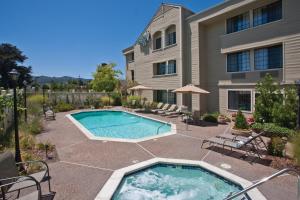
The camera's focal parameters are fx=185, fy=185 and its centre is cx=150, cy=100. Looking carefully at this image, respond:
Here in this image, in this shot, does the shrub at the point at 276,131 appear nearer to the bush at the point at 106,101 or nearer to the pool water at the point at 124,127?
the pool water at the point at 124,127

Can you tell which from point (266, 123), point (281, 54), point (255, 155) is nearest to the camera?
point (255, 155)

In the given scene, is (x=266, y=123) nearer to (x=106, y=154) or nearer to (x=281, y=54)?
(x=281, y=54)

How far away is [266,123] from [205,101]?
7.30m

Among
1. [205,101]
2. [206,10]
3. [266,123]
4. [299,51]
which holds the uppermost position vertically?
[206,10]

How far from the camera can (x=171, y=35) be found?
2178 cm

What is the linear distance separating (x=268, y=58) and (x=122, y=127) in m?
12.7

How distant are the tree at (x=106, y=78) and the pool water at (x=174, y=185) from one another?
35.6m

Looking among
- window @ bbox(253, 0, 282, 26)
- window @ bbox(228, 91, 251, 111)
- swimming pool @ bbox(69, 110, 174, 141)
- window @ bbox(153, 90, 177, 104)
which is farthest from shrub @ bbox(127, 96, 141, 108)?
window @ bbox(253, 0, 282, 26)

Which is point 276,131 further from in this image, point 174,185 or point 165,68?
point 165,68

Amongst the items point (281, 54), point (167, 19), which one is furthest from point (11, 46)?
point (281, 54)

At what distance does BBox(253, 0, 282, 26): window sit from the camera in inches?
524

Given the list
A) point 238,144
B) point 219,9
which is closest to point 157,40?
point 219,9

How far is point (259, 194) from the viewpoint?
485 cm

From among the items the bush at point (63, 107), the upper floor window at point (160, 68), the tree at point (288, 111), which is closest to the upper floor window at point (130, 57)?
the upper floor window at point (160, 68)
